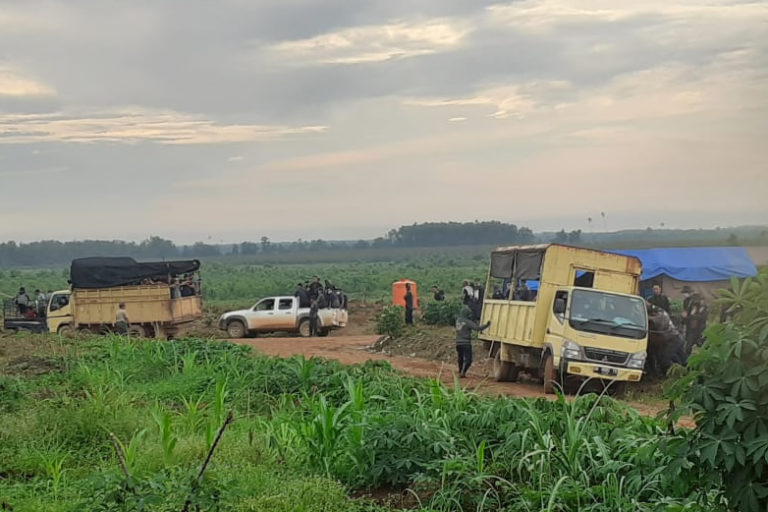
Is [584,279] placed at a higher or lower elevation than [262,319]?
higher

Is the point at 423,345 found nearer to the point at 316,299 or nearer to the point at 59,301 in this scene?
the point at 316,299

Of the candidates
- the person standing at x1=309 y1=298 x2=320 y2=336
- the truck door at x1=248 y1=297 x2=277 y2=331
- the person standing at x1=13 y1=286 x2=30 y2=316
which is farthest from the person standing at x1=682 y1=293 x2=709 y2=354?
the person standing at x1=13 y1=286 x2=30 y2=316

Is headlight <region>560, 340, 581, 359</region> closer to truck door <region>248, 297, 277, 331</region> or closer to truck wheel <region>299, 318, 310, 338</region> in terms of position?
truck wheel <region>299, 318, 310, 338</region>

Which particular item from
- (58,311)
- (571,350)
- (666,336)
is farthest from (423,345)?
(58,311)

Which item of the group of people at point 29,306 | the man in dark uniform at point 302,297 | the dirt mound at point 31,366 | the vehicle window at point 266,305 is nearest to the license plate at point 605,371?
the dirt mound at point 31,366

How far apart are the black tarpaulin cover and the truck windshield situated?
14.2 m

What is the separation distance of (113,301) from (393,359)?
337 inches

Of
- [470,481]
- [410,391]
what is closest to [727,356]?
[470,481]

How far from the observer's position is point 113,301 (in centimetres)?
2275

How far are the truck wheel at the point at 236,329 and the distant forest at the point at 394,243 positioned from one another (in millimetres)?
7944

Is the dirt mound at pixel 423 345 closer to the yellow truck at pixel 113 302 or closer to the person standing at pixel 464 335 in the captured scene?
the person standing at pixel 464 335

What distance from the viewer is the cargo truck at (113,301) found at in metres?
22.7

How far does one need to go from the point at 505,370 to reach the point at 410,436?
8888 mm

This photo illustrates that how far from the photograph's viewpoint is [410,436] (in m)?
6.66
